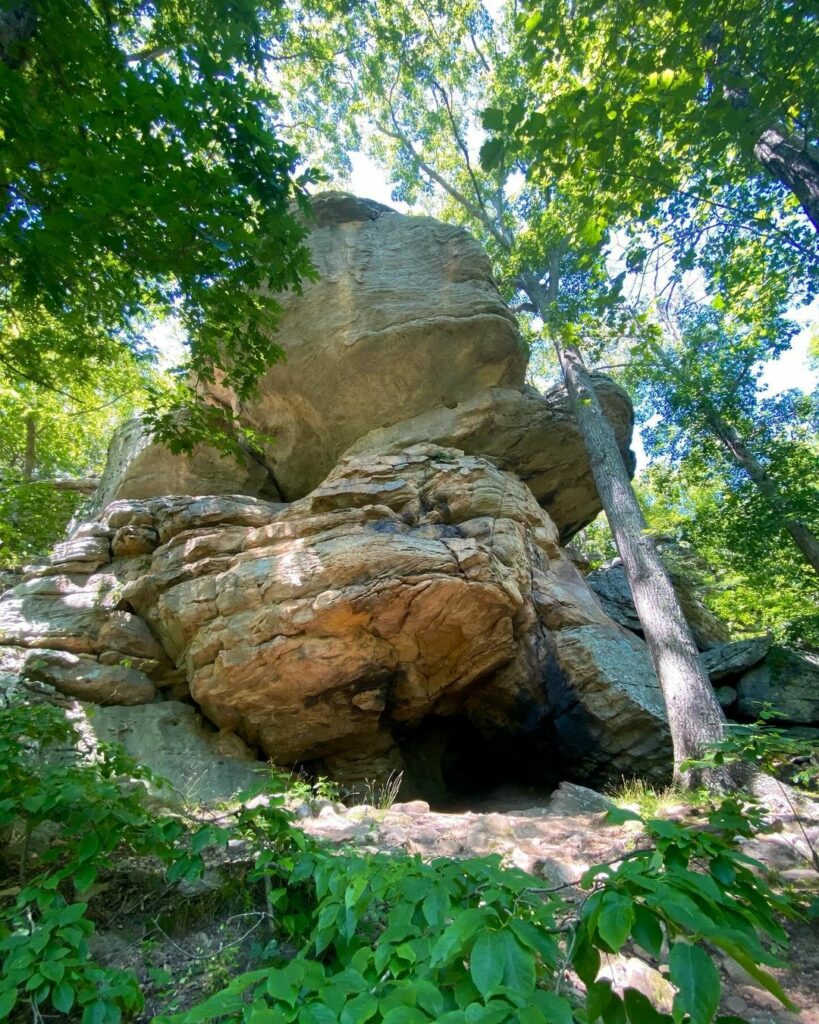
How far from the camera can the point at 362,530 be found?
7605mm

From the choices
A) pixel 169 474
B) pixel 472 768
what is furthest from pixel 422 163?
pixel 472 768

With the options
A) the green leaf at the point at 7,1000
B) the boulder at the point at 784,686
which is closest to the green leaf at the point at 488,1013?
the green leaf at the point at 7,1000

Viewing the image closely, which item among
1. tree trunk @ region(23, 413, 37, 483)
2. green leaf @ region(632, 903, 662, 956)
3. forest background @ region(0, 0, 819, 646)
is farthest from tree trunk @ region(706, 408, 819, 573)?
tree trunk @ region(23, 413, 37, 483)

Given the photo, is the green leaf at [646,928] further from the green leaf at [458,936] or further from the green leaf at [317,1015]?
the green leaf at [317,1015]

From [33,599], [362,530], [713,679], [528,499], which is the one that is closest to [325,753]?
[362,530]

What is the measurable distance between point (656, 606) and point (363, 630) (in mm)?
4190

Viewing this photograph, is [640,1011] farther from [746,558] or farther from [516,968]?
[746,558]

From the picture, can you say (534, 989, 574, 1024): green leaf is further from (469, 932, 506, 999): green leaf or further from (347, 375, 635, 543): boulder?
(347, 375, 635, 543): boulder

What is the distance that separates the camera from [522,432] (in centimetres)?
1068

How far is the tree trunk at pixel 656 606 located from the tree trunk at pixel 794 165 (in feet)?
14.6

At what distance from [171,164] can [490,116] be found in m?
2.34

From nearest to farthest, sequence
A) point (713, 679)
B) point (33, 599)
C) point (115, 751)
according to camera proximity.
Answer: point (115, 751), point (33, 599), point (713, 679)

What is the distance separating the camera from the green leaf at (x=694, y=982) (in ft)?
3.31

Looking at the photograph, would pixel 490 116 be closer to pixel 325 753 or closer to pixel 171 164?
pixel 171 164
